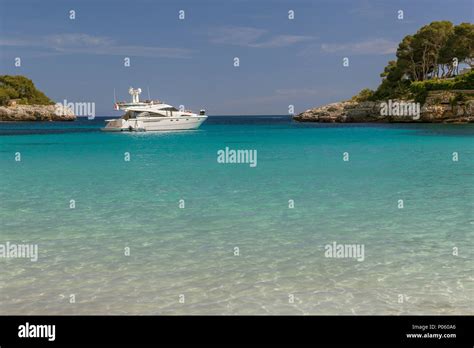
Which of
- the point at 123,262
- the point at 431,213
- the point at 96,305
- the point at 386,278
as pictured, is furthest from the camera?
the point at 431,213

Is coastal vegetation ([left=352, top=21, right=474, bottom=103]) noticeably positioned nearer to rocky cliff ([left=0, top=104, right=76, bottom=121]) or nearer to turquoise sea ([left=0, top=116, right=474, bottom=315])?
turquoise sea ([left=0, top=116, right=474, bottom=315])

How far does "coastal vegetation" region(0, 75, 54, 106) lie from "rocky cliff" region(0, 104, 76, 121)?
6.67m

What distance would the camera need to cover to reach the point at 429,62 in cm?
10100

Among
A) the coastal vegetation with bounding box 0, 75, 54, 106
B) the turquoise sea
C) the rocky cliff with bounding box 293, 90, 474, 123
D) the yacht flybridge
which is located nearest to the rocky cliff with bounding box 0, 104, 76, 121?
the coastal vegetation with bounding box 0, 75, 54, 106

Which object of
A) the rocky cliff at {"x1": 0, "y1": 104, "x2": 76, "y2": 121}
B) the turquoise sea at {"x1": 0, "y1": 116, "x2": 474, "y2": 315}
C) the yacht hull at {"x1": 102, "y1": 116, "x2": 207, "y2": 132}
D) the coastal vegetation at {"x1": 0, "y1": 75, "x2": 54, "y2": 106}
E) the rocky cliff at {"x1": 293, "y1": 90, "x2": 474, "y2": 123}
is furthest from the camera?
the coastal vegetation at {"x1": 0, "y1": 75, "x2": 54, "y2": 106}

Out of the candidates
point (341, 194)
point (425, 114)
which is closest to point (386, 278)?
point (341, 194)

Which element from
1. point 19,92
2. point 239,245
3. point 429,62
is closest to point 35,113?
point 19,92

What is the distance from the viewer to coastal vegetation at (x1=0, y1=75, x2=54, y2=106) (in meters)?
160

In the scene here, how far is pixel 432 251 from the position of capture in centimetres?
908

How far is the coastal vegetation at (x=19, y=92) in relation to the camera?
160 metres

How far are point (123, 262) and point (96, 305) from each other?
6.38 ft

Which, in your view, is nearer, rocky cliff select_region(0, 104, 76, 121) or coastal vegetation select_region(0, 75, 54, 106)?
rocky cliff select_region(0, 104, 76, 121)
